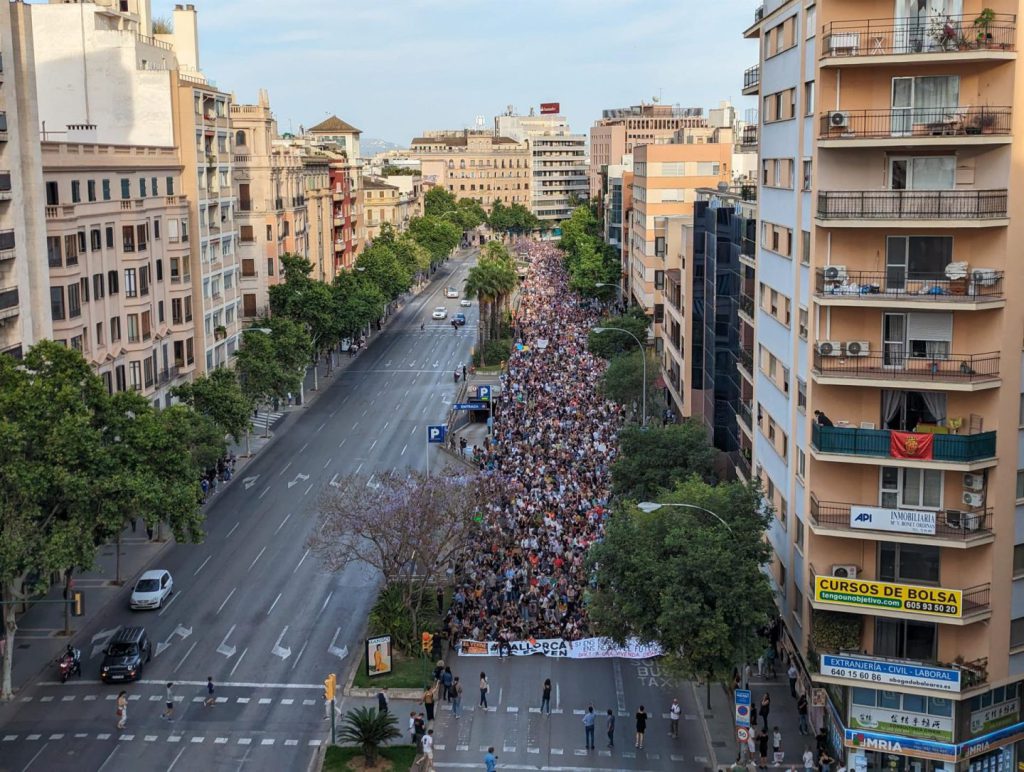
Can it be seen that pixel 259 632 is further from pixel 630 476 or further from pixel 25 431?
pixel 630 476

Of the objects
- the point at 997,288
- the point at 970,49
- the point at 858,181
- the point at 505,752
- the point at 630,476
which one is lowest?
the point at 505,752

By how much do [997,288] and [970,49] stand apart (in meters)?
6.62

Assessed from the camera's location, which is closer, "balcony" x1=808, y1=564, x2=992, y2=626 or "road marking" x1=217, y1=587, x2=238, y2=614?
"balcony" x1=808, y1=564, x2=992, y2=626

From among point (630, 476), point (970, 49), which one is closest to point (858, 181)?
point (970, 49)

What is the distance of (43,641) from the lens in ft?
164

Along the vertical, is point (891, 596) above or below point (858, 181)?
below

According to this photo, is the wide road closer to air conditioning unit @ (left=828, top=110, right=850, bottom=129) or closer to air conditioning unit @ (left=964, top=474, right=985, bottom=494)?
air conditioning unit @ (left=964, top=474, right=985, bottom=494)

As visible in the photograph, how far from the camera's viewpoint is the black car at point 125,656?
150 ft

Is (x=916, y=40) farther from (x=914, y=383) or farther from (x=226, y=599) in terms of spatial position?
(x=226, y=599)

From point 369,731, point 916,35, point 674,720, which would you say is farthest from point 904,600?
point 369,731

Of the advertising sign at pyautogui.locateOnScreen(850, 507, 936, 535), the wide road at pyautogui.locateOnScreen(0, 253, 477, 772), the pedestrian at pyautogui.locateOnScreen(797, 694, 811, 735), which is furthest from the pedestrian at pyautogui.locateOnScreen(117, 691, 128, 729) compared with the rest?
the advertising sign at pyautogui.locateOnScreen(850, 507, 936, 535)

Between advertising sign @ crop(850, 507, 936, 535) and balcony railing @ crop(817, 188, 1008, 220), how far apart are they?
27.6 feet

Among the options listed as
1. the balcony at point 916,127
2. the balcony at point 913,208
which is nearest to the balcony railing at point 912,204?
the balcony at point 913,208

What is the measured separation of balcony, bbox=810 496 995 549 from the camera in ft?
120
